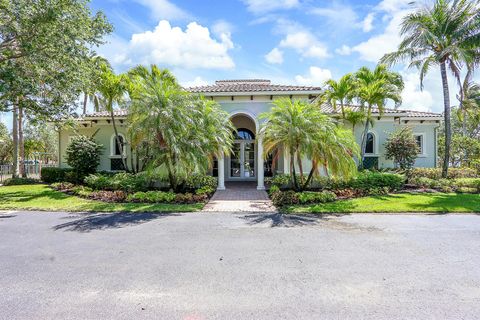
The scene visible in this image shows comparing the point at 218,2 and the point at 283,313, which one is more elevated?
the point at 218,2

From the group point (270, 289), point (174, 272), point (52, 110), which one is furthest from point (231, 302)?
point (52, 110)

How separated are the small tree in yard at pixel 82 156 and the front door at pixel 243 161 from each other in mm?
9504

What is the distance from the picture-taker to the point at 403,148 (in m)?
17.4

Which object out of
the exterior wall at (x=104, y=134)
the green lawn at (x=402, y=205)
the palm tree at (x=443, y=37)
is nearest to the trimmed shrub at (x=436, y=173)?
the palm tree at (x=443, y=37)

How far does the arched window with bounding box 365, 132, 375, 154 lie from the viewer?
1984 cm

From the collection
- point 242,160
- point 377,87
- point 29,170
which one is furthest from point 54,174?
point 377,87

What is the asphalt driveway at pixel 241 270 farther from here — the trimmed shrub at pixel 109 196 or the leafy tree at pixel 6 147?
the leafy tree at pixel 6 147

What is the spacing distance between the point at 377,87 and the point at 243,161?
997cm

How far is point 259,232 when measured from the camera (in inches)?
312

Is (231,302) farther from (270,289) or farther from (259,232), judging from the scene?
(259,232)

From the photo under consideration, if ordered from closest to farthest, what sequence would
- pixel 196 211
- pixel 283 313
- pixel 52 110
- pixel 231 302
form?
pixel 283 313 < pixel 231 302 < pixel 196 211 < pixel 52 110

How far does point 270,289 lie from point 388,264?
275cm

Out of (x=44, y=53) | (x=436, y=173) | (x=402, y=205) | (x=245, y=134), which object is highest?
(x=44, y=53)

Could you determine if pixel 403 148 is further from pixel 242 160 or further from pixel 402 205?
pixel 242 160
